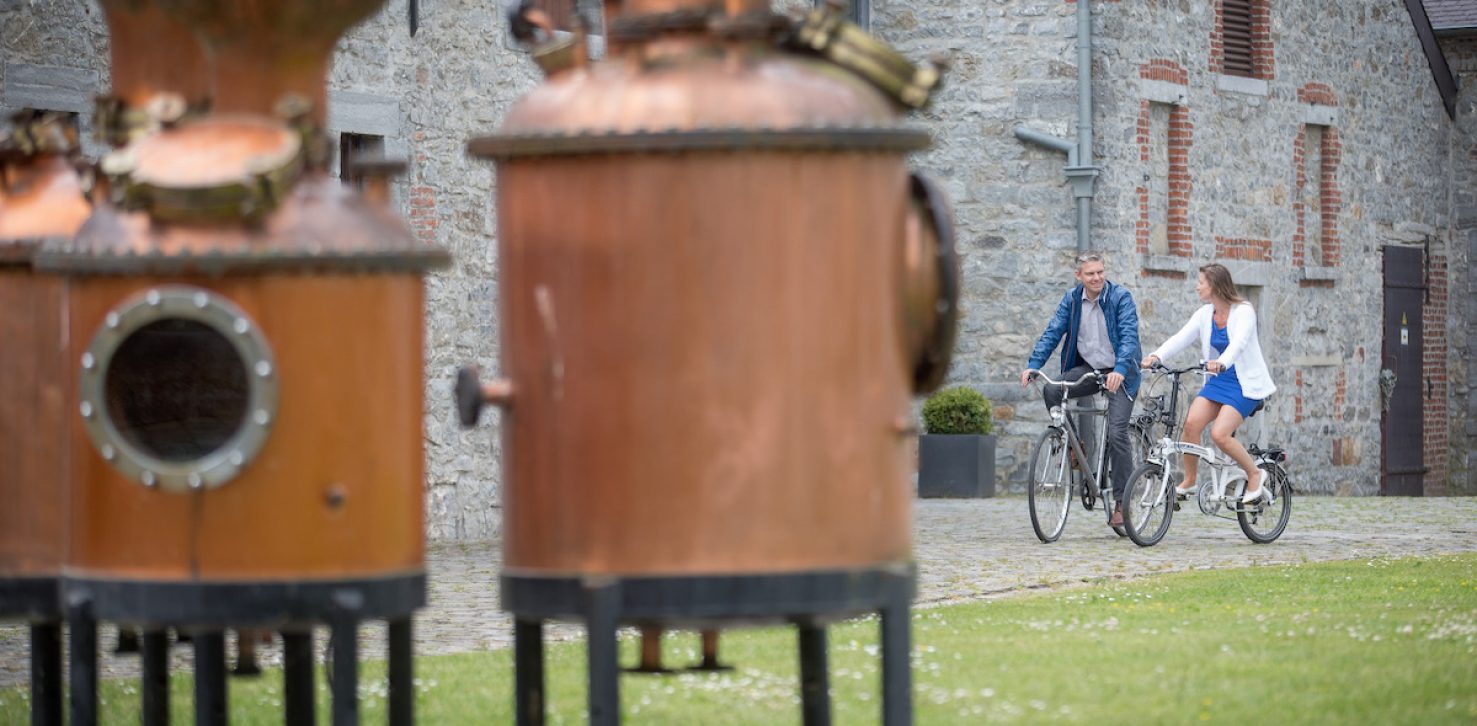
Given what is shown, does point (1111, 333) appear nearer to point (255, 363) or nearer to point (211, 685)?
point (211, 685)

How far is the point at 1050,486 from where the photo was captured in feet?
47.2

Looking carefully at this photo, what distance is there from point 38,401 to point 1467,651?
5.03 metres

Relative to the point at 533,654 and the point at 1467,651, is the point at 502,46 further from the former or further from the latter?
the point at 533,654

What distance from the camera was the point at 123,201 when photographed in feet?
17.3

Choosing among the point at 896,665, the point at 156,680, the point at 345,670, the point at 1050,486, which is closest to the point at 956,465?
the point at 1050,486

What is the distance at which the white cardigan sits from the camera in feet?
46.1

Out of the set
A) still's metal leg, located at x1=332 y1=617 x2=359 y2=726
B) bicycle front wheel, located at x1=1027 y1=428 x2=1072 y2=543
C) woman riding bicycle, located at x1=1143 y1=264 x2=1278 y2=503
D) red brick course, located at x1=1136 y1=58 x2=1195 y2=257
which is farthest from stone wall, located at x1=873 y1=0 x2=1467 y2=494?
still's metal leg, located at x1=332 y1=617 x2=359 y2=726

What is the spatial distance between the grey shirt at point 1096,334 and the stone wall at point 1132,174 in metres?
3.62

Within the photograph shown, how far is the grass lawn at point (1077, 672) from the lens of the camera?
7180mm

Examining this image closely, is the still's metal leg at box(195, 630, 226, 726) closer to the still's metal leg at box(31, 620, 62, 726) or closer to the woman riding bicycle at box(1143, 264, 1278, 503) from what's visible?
the still's metal leg at box(31, 620, 62, 726)

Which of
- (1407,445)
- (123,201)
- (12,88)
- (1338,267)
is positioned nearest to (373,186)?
(123,201)

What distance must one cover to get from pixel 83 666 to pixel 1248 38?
1896 cm

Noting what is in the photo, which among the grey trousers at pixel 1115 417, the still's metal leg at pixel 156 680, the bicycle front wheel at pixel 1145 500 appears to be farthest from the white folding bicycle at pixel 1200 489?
the still's metal leg at pixel 156 680

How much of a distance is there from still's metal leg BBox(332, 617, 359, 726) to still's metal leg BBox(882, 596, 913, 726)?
1.13m
